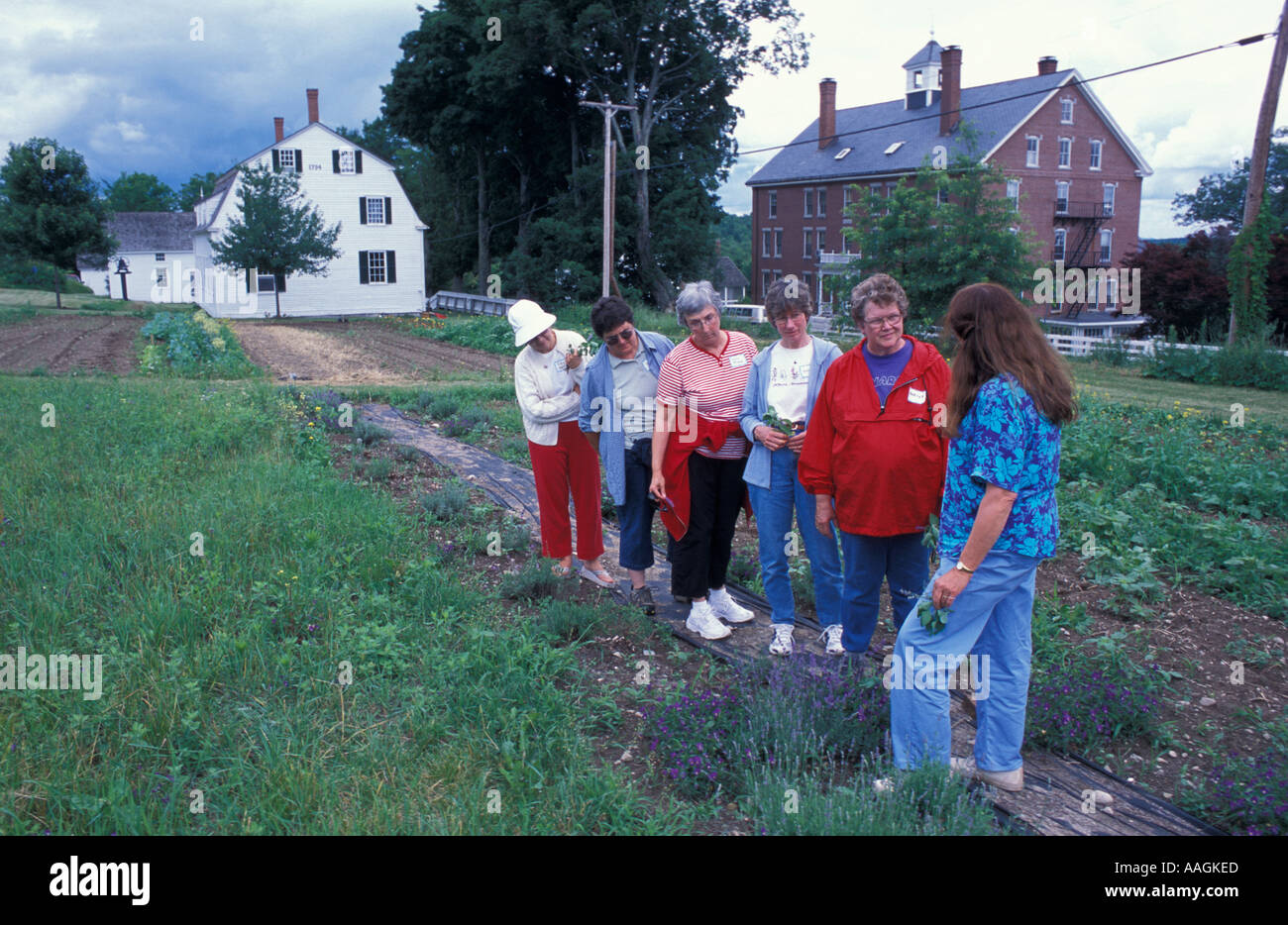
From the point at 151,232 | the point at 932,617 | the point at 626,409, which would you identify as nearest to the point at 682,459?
the point at 626,409

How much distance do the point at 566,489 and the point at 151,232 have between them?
247ft

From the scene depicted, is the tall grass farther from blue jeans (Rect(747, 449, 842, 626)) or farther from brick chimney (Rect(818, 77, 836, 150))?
brick chimney (Rect(818, 77, 836, 150))

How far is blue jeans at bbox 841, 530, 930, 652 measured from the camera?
462 centimetres

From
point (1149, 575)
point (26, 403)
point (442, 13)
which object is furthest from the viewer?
point (442, 13)

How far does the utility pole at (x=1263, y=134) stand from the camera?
18.7m

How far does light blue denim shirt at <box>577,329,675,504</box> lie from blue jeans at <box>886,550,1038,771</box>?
2417mm

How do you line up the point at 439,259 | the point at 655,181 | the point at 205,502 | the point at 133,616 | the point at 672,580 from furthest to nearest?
1. the point at 439,259
2. the point at 655,181
3. the point at 205,502
4. the point at 672,580
5. the point at 133,616

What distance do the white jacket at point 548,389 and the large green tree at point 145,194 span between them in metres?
106

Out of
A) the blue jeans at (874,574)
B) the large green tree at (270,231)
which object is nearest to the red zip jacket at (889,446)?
the blue jeans at (874,574)

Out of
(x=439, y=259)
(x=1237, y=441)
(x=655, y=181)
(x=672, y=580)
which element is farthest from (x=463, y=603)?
(x=439, y=259)

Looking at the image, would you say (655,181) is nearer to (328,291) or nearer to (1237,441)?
(328,291)

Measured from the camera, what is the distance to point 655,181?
39.6m

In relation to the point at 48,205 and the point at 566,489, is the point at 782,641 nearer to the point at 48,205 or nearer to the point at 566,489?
the point at 566,489
